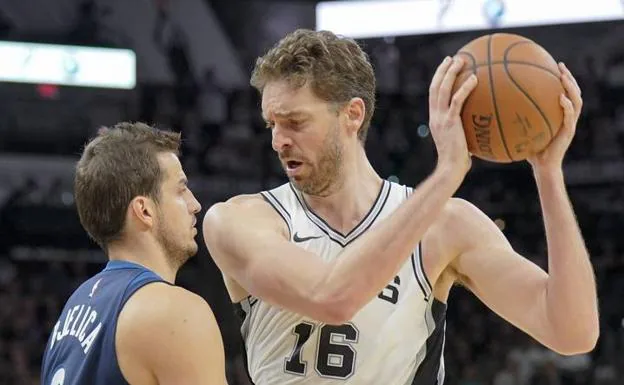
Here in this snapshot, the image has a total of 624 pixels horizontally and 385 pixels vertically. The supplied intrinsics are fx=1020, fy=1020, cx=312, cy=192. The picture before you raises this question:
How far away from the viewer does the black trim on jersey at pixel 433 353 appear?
321 cm

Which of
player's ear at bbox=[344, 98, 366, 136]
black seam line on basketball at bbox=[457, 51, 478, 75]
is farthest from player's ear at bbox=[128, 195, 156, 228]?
black seam line on basketball at bbox=[457, 51, 478, 75]

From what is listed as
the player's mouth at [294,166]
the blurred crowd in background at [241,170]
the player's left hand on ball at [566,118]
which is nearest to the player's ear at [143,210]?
the player's mouth at [294,166]

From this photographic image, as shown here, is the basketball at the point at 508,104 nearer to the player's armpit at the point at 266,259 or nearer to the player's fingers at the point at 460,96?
the player's fingers at the point at 460,96

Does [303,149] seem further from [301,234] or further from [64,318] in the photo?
[64,318]

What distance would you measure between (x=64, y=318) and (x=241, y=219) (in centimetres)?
61

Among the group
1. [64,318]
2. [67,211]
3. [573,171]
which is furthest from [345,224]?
[67,211]

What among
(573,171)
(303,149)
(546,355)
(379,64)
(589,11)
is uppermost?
(303,149)

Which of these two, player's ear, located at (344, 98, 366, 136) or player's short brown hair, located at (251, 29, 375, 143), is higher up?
player's short brown hair, located at (251, 29, 375, 143)

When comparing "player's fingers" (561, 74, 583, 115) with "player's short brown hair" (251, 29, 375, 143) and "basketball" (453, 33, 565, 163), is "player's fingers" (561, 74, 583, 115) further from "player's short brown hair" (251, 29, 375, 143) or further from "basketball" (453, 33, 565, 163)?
"player's short brown hair" (251, 29, 375, 143)

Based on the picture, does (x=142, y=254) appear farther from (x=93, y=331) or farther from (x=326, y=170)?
Result: (x=326, y=170)

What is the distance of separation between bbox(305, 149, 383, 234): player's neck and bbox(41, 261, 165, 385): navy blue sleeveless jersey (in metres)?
0.75

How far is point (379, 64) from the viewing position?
14.3 m

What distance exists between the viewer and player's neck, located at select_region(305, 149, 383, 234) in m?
3.26

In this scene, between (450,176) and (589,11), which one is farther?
(589,11)
